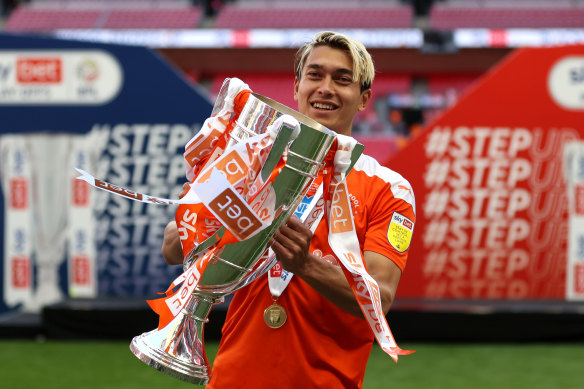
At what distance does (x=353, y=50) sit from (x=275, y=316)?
1.77 ft

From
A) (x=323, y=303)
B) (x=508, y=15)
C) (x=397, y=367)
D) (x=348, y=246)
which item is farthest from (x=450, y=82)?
(x=348, y=246)

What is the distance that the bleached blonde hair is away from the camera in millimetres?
1531

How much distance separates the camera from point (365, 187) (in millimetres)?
1527

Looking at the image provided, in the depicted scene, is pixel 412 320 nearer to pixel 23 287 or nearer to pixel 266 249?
pixel 23 287

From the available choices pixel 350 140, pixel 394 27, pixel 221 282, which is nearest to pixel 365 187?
pixel 350 140

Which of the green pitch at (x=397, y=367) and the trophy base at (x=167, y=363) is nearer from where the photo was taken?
the trophy base at (x=167, y=363)

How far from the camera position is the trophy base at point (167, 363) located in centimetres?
121

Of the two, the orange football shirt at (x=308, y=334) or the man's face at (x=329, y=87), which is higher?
the man's face at (x=329, y=87)

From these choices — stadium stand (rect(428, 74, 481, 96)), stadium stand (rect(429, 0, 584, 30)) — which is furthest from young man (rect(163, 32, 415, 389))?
stadium stand (rect(429, 0, 584, 30))

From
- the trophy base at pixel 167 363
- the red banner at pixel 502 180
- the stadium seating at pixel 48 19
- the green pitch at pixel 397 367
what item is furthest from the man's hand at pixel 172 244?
the stadium seating at pixel 48 19

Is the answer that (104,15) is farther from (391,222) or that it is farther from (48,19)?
(391,222)

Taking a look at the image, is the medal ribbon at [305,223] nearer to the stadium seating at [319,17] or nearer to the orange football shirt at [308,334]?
the orange football shirt at [308,334]

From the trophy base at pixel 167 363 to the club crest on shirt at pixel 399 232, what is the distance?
0.44m

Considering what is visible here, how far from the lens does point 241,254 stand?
3.92 feet
